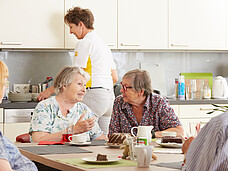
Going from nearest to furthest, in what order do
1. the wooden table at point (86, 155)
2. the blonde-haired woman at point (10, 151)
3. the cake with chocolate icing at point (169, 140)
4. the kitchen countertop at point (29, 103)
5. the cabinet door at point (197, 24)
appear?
the blonde-haired woman at point (10, 151), the wooden table at point (86, 155), the cake with chocolate icing at point (169, 140), the kitchen countertop at point (29, 103), the cabinet door at point (197, 24)

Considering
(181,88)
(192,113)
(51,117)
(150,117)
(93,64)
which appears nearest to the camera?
(51,117)

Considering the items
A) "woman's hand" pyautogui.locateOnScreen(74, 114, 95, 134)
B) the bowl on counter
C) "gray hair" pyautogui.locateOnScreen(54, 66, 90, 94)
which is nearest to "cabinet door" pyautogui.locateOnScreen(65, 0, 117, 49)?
the bowl on counter

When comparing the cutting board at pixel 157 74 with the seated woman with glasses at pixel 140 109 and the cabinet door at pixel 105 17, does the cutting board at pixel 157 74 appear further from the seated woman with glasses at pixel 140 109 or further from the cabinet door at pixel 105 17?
the seated woman with glasses at pixel 140 109

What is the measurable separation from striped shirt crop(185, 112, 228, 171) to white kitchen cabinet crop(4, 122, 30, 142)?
119 inches

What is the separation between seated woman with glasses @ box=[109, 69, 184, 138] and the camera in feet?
9.82

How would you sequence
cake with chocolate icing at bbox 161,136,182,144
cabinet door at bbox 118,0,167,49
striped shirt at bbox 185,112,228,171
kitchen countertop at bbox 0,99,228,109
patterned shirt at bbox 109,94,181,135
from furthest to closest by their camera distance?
cabinet door at bbox 118,0,167,49 < kitchen countertop at bbox 0,99,228,109 < patterned shirt at bbox 109,94,181,135 < cake with chocolate icing at bbox 161,136,182,144 < striped shirt at bbox 185,112,228,171

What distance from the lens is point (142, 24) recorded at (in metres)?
4.68

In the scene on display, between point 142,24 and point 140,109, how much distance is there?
183cm

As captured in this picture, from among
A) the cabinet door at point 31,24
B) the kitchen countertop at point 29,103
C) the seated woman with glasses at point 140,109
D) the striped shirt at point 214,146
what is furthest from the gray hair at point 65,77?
the striped shirt at point 214,146

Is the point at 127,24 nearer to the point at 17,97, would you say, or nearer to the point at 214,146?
the point at 17,97

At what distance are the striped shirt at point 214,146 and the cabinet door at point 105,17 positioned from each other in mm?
3419

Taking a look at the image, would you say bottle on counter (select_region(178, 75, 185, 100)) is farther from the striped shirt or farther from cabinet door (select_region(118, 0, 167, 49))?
the striped shirt

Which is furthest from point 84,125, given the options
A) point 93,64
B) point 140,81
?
point 93,64

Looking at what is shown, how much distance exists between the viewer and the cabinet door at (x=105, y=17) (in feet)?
14.8
